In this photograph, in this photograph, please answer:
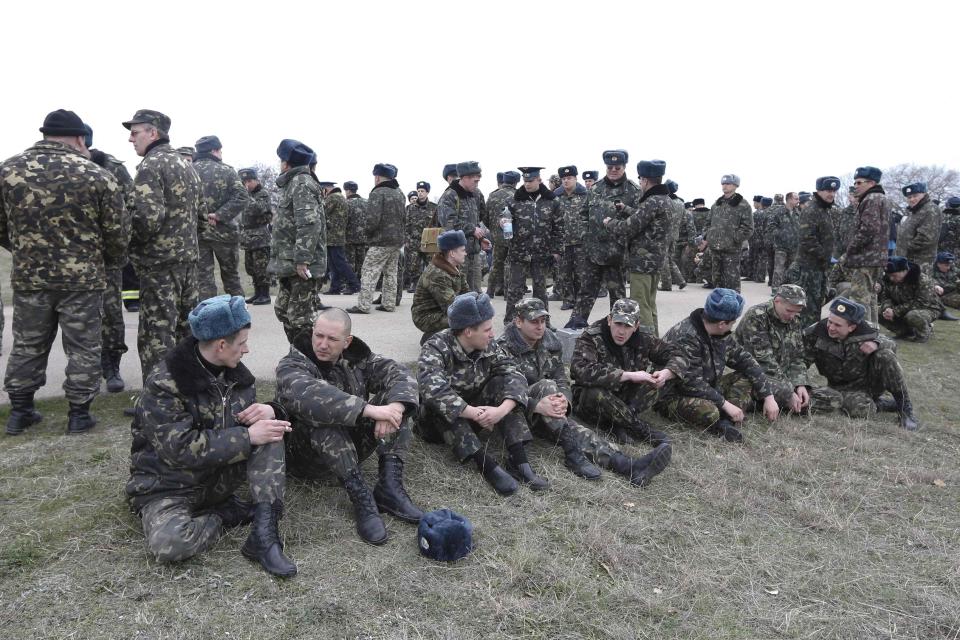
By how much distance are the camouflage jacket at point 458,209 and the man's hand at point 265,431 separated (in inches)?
198

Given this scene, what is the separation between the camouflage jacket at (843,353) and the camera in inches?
230

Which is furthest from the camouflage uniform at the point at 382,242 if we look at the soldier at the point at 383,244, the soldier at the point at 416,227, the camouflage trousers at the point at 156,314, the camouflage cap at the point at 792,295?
the camouflage cap at the point at 792,295

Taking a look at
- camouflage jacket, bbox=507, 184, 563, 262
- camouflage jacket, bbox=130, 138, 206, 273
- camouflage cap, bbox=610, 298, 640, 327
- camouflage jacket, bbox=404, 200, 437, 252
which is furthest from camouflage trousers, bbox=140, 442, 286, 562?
camouflage jacket, bbox=404, 200, 437, 252

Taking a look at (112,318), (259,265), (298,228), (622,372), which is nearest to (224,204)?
(259,265)

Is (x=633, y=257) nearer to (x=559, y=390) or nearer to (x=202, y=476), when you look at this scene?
(x=559, y=390)

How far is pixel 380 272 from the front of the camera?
983cm

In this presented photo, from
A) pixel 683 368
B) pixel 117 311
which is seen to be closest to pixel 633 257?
pixel 683 368

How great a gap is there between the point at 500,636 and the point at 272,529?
3.87ft

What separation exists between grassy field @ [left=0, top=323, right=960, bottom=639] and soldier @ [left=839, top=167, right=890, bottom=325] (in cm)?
418

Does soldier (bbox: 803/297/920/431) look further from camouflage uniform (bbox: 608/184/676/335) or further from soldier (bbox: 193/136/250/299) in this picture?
soldier (bbox: 193/136/250/299)

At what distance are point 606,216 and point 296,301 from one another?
3768 millimetres

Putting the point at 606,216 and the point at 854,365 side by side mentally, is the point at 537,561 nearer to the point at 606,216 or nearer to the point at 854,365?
the point at 854,365

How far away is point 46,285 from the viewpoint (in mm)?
4375

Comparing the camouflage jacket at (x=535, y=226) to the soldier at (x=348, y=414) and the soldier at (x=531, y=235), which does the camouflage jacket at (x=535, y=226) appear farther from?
the soldier at (x=348, y=414)
